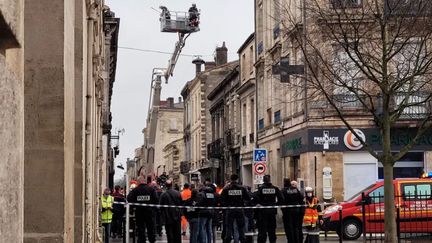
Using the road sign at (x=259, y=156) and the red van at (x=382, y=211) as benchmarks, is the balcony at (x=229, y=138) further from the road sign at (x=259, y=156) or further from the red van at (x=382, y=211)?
the red van at (x=382, y=211)

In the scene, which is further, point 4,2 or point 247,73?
point 247,73

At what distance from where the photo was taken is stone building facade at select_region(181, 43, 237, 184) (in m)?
63.5

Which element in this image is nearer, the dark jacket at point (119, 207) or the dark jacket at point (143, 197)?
the dark jacket at point (143, 197)

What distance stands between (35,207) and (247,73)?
37.6m

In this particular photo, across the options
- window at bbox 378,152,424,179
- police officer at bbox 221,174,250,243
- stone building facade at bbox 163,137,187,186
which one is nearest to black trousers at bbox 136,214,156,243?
police officer at bbox 221,174,250,243

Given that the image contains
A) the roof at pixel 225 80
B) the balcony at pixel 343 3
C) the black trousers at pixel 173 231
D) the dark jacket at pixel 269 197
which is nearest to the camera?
the balcony at pixel 343 3

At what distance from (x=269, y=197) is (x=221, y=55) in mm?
51754

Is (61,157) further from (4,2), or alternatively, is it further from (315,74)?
(315,74)

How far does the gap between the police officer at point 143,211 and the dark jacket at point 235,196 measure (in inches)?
66.2

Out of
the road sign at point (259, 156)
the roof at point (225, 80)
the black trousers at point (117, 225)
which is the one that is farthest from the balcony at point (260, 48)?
the black trousers at point (117, 225)

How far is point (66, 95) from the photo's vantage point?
6367 mm

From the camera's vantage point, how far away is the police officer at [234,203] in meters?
16.5

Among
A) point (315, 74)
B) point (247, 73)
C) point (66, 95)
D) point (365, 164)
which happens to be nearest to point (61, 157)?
point (66, 95)

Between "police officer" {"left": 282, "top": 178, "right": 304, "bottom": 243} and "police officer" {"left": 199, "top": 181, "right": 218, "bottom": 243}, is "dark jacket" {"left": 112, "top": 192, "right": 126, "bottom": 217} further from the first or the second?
"police officer" {"left": 282, "top": 178, "right": 304, "bottom": 243}
